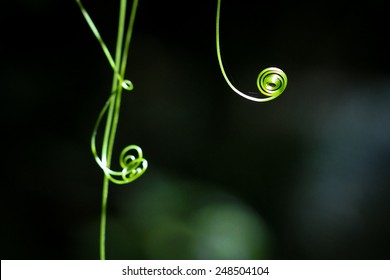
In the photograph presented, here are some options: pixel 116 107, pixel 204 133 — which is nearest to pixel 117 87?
pixel 116 107

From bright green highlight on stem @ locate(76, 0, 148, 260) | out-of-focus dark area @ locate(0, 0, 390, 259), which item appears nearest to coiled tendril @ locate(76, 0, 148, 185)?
bright green highlight on stem @ locate(76, 0, 148, 260)

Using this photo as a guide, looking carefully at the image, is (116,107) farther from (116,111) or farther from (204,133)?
(204,133)

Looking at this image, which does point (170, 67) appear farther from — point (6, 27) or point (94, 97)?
point (6, 27)

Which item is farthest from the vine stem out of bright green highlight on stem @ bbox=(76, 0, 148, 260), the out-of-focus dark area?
the out-of-focus dark area

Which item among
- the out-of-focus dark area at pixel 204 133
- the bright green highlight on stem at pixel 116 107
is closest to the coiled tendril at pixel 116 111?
the bright green highlight on stem at pixel 116 107

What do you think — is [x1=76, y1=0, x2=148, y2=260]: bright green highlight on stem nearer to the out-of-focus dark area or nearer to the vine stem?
the vine stem

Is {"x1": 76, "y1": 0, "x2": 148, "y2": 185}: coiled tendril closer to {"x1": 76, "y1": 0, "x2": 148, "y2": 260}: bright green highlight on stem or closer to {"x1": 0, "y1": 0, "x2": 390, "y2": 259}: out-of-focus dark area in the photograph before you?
{"x1": 76, "y1": 0, "x2": 148, "y2": 260}: bright green highlight on stem

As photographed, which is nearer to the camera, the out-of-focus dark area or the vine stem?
the vine stem

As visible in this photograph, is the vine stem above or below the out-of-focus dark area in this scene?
below

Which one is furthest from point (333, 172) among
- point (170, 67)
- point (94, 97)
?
point (94, 97)
